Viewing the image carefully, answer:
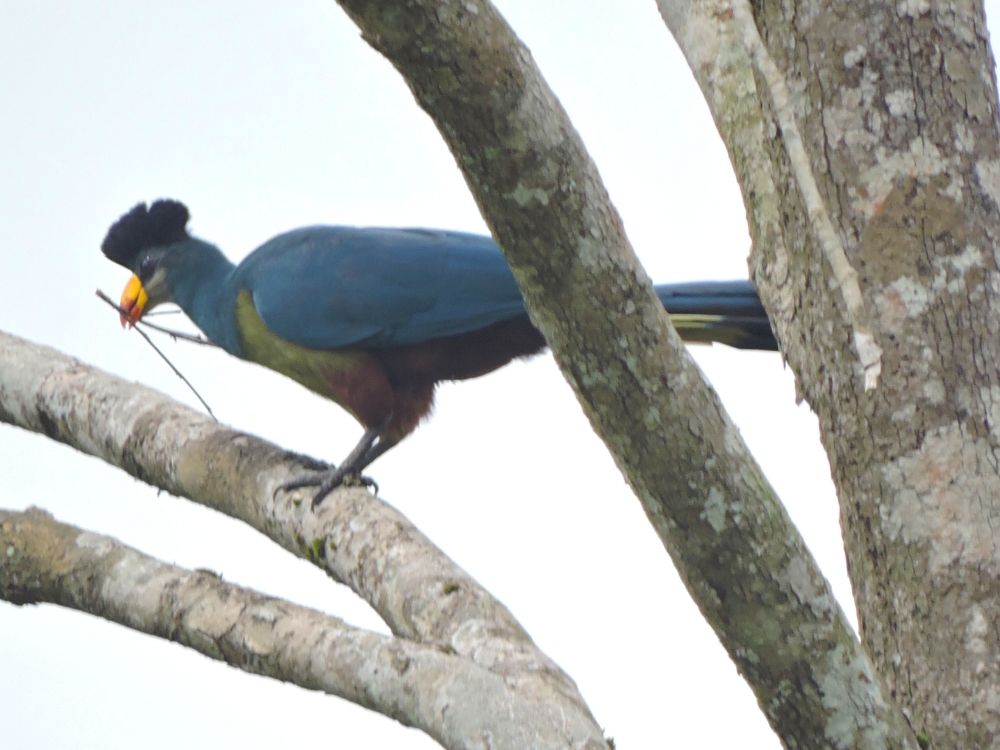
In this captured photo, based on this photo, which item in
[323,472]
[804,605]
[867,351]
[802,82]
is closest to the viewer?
[867,351]

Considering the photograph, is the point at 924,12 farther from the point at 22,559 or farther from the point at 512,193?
the point at 22,559

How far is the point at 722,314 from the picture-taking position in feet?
11.2

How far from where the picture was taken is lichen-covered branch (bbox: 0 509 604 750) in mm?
1784

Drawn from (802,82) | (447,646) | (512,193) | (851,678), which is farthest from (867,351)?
(802,82)

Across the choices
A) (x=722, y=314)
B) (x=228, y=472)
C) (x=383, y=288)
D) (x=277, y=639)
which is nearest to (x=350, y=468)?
(x=228, y=472)

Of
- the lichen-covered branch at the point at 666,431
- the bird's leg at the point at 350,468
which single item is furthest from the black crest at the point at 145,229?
the lichen-covered branch at the point at 666,431

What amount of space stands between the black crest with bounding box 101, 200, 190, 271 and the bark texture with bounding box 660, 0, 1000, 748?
313 centimetres

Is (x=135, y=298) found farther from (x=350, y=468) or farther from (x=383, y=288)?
(x=350, y=468)

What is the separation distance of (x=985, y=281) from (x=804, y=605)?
0.88 m

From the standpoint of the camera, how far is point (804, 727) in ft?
6.70

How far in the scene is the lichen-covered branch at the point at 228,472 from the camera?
238 centimetres

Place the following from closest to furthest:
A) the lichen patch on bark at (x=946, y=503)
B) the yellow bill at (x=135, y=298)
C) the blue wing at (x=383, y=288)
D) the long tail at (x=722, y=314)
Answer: the lichen patch on bark at (x=946, y=503)
the long tail at (x=722, y=314)
the blue wing at (x=383, y=288)
the yellow bill at (x=135, y=298)

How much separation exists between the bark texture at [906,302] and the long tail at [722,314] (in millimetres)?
706

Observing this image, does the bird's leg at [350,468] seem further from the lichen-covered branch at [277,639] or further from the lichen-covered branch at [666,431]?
the lichen-covered branch at [666,431]
